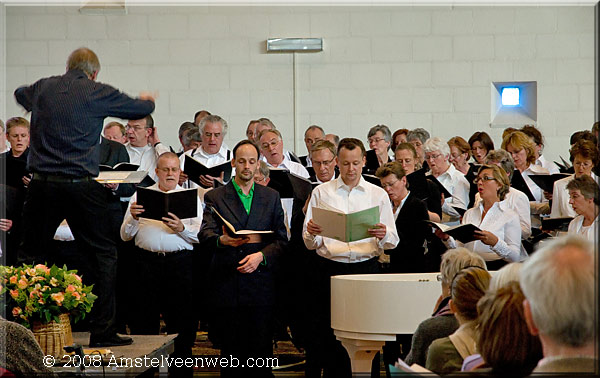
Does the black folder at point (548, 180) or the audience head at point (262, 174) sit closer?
the audience head at point (262, 174)

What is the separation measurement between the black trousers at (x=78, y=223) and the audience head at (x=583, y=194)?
258 centimetres

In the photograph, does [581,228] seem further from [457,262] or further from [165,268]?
[165,268]

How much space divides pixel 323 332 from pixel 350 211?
2.42 feet

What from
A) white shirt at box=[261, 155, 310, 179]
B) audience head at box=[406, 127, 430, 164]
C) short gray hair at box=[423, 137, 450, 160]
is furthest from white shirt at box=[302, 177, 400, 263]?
audience head at box=[406, 127, 430, 164]

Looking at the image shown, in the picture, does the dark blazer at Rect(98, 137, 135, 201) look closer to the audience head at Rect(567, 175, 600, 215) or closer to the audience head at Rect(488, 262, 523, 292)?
the audience head at Rect(567, 175, 600, 215)

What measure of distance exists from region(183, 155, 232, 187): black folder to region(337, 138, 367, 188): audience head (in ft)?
3.04

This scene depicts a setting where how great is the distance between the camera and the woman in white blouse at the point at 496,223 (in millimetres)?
5199

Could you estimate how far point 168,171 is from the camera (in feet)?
17.7

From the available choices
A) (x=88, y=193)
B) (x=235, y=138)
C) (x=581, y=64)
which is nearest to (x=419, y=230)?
(x=88, y=193)

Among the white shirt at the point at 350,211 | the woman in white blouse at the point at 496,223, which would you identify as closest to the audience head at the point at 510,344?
the white shirt at the point at 350,211

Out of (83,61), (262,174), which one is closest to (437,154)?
(262,174)

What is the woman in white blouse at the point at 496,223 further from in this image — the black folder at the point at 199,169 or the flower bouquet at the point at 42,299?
the flower bouquet at the point at 42,299

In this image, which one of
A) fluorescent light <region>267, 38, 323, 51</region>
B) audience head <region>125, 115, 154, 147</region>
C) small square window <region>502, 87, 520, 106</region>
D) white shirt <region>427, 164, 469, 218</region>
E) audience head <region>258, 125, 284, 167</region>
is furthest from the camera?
small square window <region>502, 87, 520, 106</region>

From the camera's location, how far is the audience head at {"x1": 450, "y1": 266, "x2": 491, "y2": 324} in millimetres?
2842
